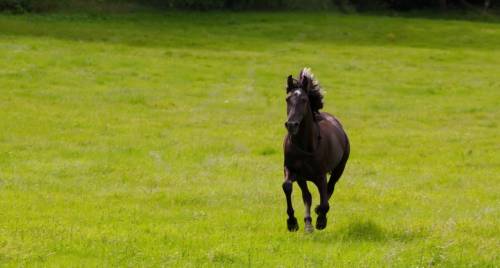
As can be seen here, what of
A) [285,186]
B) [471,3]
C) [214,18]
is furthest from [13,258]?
[471,3]

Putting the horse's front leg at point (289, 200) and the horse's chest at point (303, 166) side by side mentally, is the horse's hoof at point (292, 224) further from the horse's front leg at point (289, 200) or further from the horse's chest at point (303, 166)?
the horse's chest at point (303, 166)

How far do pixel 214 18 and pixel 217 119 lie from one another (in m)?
37.6

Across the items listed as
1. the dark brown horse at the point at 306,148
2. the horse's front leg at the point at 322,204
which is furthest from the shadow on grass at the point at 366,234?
the dark brown horse at the point at 306,148

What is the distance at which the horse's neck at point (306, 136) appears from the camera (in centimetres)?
1439

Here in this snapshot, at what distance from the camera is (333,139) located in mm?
15625

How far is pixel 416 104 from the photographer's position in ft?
137

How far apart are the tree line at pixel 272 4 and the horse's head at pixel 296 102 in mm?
58386

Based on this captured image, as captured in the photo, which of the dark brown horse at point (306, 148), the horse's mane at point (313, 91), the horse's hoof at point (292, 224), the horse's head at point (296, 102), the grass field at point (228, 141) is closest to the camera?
the horse's head at point (296, 102)

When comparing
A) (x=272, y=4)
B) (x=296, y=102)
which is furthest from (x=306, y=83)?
(x=272, y=4)

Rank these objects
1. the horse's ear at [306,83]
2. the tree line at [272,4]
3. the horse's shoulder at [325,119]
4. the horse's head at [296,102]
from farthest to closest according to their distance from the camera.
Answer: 1. the tree line at [272,4]
2. the horse's shoulder at [325,119]
3. the horse's ear at [306,83]
4. the horse's head at [296,102]

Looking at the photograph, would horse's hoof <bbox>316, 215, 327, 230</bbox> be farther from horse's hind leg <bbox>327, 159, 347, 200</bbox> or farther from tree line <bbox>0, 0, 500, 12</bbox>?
tree line <bbox>0, 0, 500, 12</bbox>

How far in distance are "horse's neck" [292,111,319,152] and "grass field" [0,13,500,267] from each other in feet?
5.02

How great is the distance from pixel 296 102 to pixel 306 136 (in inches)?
31.3

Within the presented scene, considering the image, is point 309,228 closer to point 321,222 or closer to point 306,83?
point 321,222
